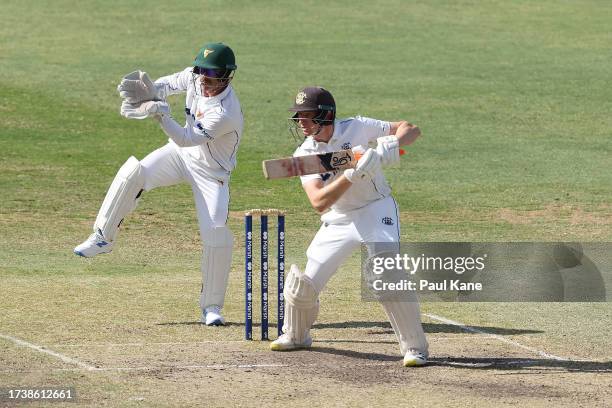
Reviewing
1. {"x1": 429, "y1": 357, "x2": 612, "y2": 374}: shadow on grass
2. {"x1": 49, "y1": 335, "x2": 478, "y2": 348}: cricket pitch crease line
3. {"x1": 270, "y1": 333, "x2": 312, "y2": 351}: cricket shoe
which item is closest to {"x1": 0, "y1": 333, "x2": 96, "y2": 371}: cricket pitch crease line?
{"x1": 49, "y1": 335, "x2": 478, "y2": 348}: cricket pitch crease line

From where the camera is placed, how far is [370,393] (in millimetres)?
9508

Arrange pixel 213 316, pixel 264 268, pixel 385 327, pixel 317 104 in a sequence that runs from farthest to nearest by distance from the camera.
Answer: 1. pixel 385 327
2. pixel 213 316
3. pixel 264 268
4. pixel 317 104

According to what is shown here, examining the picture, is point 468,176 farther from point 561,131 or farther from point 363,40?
point 363,40

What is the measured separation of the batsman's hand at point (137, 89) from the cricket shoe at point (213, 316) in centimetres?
194

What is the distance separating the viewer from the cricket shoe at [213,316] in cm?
1180

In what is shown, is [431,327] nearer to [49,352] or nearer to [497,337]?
[497,337]

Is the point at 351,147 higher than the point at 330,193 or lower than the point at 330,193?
higher

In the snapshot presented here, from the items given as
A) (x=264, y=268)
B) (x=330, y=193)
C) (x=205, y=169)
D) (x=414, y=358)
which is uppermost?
(x=330, y=193)

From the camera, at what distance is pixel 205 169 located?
479 inches

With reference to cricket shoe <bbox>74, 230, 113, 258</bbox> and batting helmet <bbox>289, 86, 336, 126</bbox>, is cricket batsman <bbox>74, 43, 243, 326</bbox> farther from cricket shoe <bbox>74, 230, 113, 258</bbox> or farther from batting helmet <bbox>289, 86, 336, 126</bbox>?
batting helmet <bbox>289, 86, 336, 126</bbox>

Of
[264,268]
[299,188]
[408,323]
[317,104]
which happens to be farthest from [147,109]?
[299,188]

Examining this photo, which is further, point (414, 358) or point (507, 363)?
point (507, 363)

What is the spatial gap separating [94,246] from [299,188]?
764 cm

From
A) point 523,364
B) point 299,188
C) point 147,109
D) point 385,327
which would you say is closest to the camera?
point 523,364
